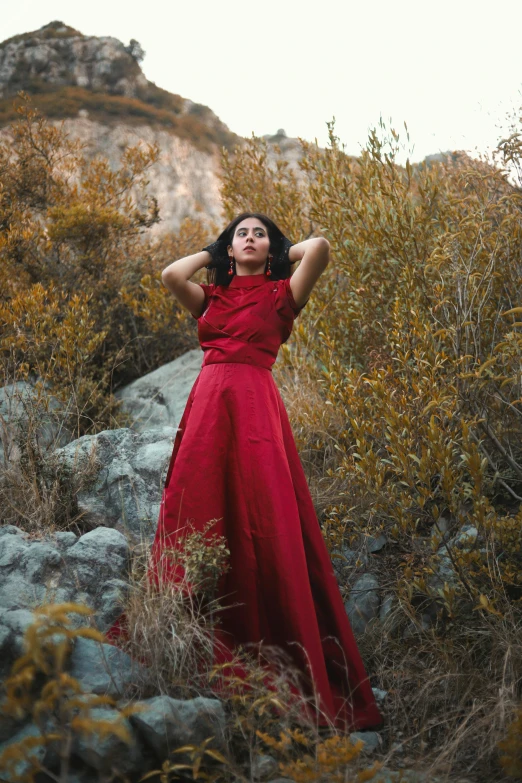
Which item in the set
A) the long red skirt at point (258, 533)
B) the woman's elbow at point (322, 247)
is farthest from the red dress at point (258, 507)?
the woman's elbow at point (322, 247)

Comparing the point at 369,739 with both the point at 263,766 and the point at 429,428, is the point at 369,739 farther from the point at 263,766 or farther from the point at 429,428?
the point at 429,428

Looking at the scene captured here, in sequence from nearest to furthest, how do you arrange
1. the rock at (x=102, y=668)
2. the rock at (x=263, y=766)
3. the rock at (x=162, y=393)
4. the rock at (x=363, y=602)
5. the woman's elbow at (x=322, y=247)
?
the rock at (x=263, y=766)
the rock at (x=102, y=668)
the woman's elbow at (x=322, y=247)
the rock at (x=363, y=602)
the rock at (x=162, y=393)

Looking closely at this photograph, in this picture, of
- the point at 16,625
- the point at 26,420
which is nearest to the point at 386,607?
the point at 16,625

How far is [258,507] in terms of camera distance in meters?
2.77

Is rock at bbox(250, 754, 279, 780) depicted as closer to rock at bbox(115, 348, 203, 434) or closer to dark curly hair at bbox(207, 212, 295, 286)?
dark curly hair at bbox(207, 212, 295, 286)

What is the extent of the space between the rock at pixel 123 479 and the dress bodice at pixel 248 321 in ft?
3.66

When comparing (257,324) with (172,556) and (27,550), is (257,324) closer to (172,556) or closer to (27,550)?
(172,556)

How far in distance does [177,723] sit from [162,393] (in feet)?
12.8

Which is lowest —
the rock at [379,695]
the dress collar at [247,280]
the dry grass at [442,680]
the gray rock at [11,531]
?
the rock at [379,695]

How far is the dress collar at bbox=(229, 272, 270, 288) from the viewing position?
3.14 m

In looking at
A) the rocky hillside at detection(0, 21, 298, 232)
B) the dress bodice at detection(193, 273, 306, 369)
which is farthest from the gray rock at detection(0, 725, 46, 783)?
the rocky hillside at detection(0, 21, 298, 232)

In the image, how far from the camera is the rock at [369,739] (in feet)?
8.13

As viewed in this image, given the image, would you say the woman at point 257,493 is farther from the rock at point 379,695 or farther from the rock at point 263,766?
the rock at point 263,766

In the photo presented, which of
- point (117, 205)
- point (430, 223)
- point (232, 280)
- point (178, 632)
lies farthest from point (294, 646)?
point (117, 205)
